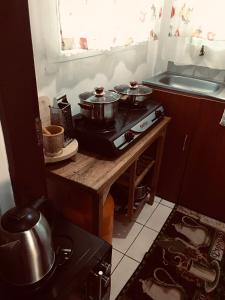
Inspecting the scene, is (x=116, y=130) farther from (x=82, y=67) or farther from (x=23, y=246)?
(x=23, y=246)

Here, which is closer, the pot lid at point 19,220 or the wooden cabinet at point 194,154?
the pot lid at point 19,220

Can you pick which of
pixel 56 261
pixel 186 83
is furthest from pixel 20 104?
pixel 186 83

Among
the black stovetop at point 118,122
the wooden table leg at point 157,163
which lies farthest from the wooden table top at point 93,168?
the wooden table leg at point 157,163

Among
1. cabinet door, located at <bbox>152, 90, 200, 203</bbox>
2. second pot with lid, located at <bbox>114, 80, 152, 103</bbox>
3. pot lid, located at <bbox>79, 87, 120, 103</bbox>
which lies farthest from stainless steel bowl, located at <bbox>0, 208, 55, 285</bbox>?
cabinet door, located at <bbox>152, 90, 200, 203</bbox>

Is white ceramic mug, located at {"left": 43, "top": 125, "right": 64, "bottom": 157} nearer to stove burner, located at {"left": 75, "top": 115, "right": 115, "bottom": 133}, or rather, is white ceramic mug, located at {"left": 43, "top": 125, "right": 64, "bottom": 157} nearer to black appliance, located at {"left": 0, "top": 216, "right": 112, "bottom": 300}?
stove burner, located at {"left": 75, "top": 115, "right": 115, "bottom": 133}

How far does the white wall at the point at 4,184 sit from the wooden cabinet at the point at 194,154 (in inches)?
50.0

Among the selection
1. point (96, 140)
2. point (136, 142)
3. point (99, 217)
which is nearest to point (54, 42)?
point (96, 140)

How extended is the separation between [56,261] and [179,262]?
1111 mm

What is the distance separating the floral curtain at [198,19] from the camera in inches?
65.5

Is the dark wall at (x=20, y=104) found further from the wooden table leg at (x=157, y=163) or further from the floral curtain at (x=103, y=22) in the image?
the wooden table leg at (x=157, y=163)

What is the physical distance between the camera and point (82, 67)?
1399 millimetres

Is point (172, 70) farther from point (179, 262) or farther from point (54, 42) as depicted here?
point (179, 262)

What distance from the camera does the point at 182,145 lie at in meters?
1.83

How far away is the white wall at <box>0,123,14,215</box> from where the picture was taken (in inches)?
29.3
